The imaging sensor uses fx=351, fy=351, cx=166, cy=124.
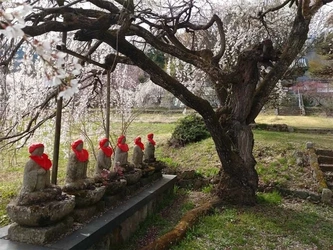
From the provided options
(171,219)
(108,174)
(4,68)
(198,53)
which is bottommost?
(171,219)

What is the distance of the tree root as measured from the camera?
4.14 m

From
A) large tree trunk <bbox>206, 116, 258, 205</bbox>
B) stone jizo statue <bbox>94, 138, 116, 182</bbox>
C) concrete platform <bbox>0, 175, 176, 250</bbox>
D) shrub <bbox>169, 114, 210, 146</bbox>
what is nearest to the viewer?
concrete platform <bbox>0, 175, 176, 250</bbox>

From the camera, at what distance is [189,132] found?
10.5 m

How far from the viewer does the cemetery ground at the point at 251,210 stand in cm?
464

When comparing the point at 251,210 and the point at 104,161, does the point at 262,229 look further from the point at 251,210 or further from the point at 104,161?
the point at 104,161

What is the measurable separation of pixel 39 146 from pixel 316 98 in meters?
21.1

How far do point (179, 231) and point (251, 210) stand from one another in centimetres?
169

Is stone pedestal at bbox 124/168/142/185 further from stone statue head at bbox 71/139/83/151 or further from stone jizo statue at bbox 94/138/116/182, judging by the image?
stone statue head at bbox 71/139/83/151

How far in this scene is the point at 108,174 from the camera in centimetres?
481

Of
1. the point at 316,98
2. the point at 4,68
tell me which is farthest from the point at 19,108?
the point at 316,98

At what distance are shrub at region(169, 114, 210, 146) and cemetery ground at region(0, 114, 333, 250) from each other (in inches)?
10.7

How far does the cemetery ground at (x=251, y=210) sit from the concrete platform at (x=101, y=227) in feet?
1.12

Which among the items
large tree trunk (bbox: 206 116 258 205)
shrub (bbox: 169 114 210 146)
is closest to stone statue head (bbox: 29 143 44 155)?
large tree trunk (bbox: 206 116 258 205)

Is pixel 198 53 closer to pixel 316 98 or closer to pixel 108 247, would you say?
pixel 108 247
